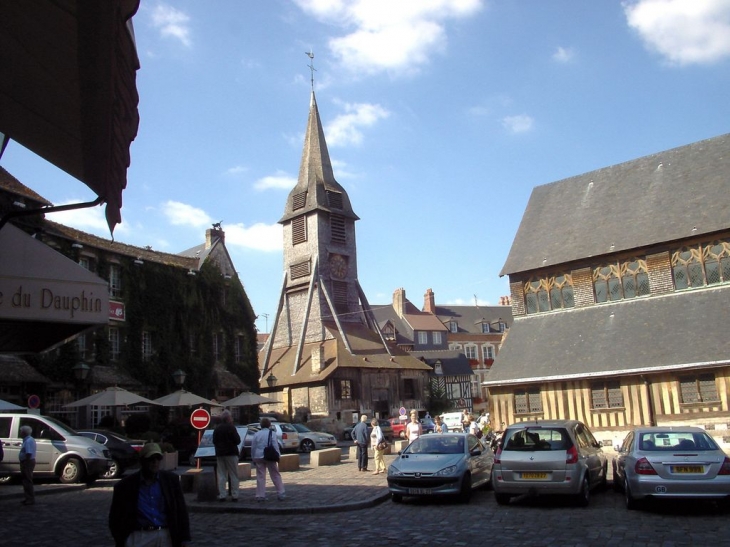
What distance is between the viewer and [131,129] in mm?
4426

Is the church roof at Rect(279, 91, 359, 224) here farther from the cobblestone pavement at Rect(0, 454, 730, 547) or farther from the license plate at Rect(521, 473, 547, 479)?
the license plate at Rect(521, 473, 547, 479)

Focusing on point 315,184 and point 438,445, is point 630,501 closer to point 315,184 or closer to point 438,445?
point 438,445

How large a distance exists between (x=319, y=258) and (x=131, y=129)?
4114 cm

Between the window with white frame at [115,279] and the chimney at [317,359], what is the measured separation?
14901 millimetres

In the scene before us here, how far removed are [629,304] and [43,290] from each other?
24157 millimetres

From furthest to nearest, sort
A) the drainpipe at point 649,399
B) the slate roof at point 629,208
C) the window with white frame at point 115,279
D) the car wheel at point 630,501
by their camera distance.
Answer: the window with white frame at point 115,279
the slate roof at point 629,208
the drainpipe at point 649,399
the car wheel at point 630,501

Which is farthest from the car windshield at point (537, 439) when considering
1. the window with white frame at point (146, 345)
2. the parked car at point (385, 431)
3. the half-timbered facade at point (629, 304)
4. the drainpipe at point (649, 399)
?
the window with white frame at point (146, 345)

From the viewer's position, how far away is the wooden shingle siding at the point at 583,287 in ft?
91.5

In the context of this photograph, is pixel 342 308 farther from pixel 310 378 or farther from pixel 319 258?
pixel 310 378

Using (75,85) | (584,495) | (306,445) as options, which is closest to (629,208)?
(306,445)

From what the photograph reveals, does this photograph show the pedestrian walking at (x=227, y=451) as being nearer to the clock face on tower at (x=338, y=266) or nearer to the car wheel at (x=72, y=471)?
the car wheel at (x=72, y=471)

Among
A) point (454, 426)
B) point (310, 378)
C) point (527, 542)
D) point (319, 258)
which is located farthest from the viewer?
point (319, 258)

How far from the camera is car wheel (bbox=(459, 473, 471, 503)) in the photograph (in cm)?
1221

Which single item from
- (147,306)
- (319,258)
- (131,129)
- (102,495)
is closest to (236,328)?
(147,306)
